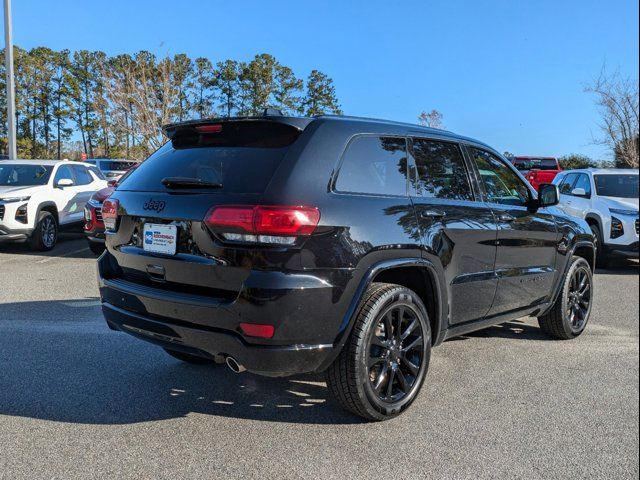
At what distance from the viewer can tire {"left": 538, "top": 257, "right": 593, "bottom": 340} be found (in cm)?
504

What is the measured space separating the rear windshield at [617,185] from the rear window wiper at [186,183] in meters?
8.79

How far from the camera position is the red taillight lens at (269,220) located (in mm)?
2816

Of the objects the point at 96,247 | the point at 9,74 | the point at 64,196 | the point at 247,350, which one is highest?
the point at 9,74

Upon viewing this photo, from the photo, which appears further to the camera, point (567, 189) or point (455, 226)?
point (567, 189)

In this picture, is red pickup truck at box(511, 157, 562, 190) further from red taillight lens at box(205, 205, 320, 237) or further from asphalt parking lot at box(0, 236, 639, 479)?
red taillight lens at box(205, 205, 320, 237)

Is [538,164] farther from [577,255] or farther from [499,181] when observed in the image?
[499,181]

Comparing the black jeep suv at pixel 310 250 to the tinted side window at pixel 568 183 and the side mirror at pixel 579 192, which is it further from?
the tinted side window at pixel 568 183

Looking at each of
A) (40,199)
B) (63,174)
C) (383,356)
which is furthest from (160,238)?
(63,174)

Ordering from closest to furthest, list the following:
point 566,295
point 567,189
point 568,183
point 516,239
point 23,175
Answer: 1. point 516,239
2. point 566,295
3. point 23,175
4. point 567,189
5. point 568,183

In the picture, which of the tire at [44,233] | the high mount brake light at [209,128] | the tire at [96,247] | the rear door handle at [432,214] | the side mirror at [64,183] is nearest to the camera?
the high mount brake light at [209,128]

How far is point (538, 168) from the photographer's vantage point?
24188mm

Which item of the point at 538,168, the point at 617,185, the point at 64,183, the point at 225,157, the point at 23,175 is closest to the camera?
the point at 225,157

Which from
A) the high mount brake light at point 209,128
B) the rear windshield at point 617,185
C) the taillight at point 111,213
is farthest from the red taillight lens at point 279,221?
the rear windshield at point 617,185

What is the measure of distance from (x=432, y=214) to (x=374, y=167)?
0.51 m
